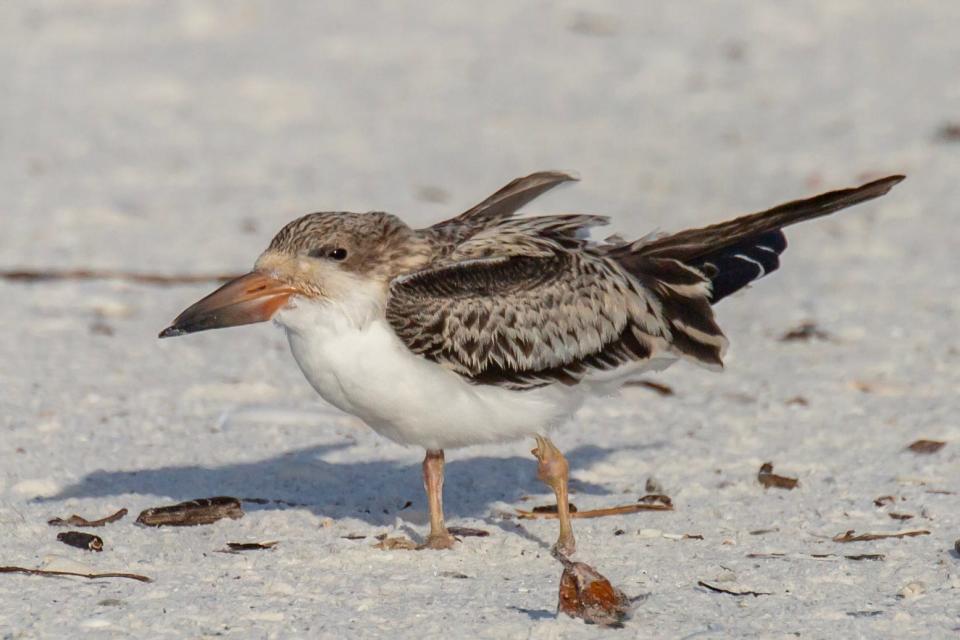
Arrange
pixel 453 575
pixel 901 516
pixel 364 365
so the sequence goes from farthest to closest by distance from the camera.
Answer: pixel 901 516 < pixel 453 575 < pixel 364 365

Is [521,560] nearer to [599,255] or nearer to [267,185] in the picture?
[599,255]

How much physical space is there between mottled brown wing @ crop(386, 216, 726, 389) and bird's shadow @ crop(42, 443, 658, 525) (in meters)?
0.94

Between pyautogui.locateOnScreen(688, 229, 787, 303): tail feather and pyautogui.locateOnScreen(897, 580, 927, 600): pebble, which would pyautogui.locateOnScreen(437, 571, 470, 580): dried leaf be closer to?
pyautogui.locateOnScreen(897, 580, 927, 600): pebble

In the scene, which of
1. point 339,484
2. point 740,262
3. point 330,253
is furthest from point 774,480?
point 330,253

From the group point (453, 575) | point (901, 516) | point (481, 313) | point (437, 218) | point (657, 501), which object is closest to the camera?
point (453, 575)

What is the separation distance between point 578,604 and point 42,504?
238cm

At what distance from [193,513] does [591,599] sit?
1.88 meters

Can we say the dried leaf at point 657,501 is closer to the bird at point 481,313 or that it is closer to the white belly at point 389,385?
the bird at point 481,313

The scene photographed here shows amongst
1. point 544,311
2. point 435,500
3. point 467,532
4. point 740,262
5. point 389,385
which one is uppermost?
point 740,262

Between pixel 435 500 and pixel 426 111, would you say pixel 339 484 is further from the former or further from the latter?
pixel 426 111

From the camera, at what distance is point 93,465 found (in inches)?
267

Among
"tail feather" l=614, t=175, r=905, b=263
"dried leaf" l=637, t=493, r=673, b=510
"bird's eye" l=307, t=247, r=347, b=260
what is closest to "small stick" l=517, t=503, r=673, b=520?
"dried leaf" l=637, t=493, r=673, b=510

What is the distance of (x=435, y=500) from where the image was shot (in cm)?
616

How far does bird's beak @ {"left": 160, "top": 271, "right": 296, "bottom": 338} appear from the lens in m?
5.70
